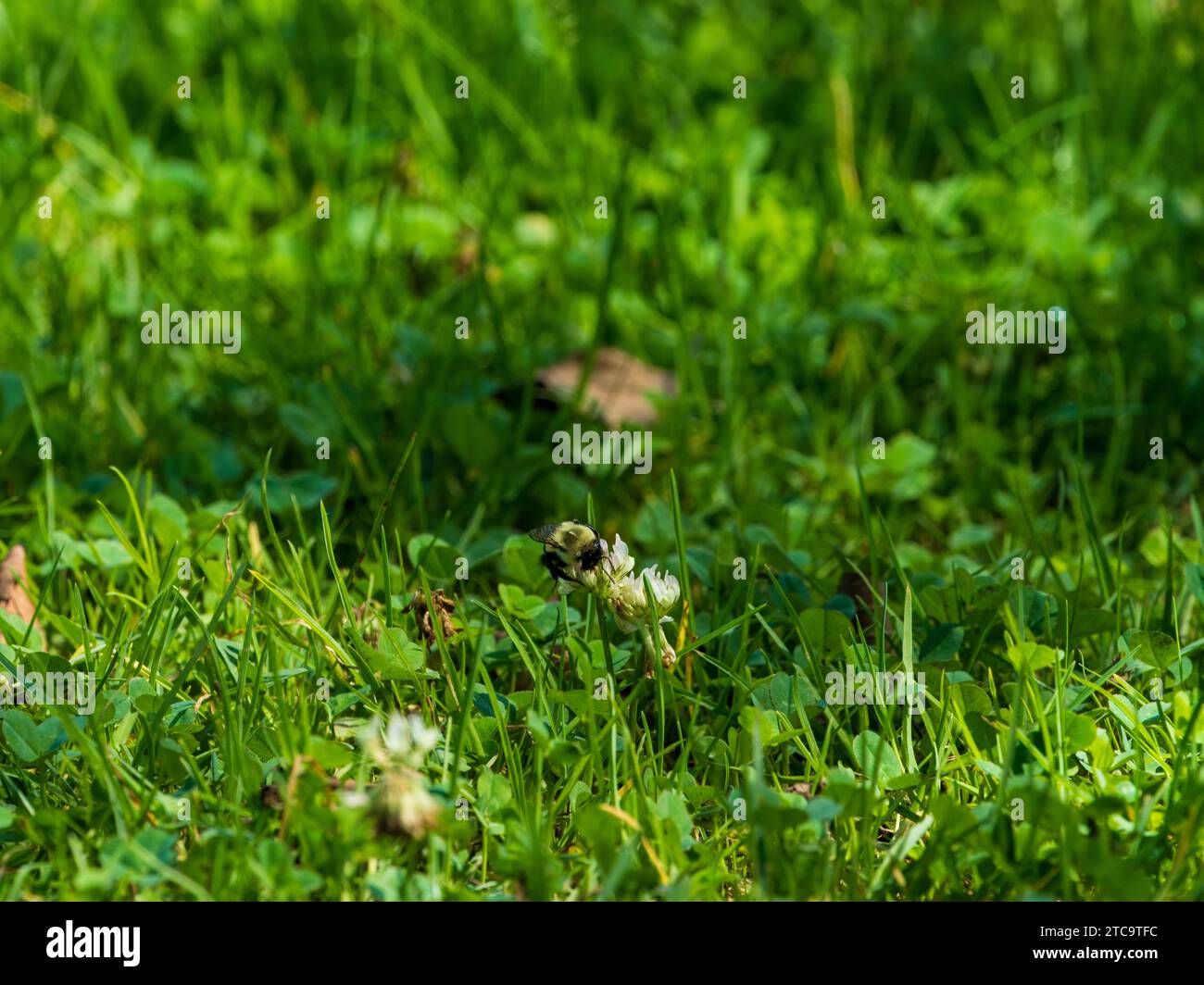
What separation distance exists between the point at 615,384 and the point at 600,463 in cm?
42

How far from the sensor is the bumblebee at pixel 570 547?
7.14 feet

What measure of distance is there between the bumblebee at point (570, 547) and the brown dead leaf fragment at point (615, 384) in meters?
1.09

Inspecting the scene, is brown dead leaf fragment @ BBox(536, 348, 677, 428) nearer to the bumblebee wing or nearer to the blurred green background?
the blurred green background

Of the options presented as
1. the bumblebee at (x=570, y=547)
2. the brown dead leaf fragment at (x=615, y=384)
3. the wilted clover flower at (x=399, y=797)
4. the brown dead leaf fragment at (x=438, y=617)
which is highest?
the brown dead leaf fragment at (x=615, y=384)

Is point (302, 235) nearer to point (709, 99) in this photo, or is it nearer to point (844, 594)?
point (709, 99)

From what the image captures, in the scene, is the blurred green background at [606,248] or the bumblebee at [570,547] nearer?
the bumblebee at [570,547]

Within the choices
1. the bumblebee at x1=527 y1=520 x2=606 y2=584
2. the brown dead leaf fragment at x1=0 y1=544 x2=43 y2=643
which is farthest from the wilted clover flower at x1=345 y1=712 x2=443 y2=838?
the brown dead leaf fragment at x1=0 y1=544 x2=43 y2=643

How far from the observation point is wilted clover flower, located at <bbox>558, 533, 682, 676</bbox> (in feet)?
7.20

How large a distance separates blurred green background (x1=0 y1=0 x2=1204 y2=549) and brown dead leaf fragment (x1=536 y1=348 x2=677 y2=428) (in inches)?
2.8

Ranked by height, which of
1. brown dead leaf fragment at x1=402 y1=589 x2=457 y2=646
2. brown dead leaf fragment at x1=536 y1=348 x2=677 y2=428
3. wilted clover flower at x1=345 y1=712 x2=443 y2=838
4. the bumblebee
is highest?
brown dead leaf fragment at x1=536 y1=348 x2=677 y2=428

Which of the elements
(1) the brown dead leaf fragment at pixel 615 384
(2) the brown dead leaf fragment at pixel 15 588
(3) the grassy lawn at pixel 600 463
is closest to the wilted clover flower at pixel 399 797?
(3) the grassy lawn at pixel 600 463

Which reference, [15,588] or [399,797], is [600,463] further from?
[399,797]

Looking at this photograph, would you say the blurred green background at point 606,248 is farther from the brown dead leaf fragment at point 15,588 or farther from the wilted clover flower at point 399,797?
the wilted clover flower at point 399,797

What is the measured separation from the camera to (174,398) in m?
3.29
